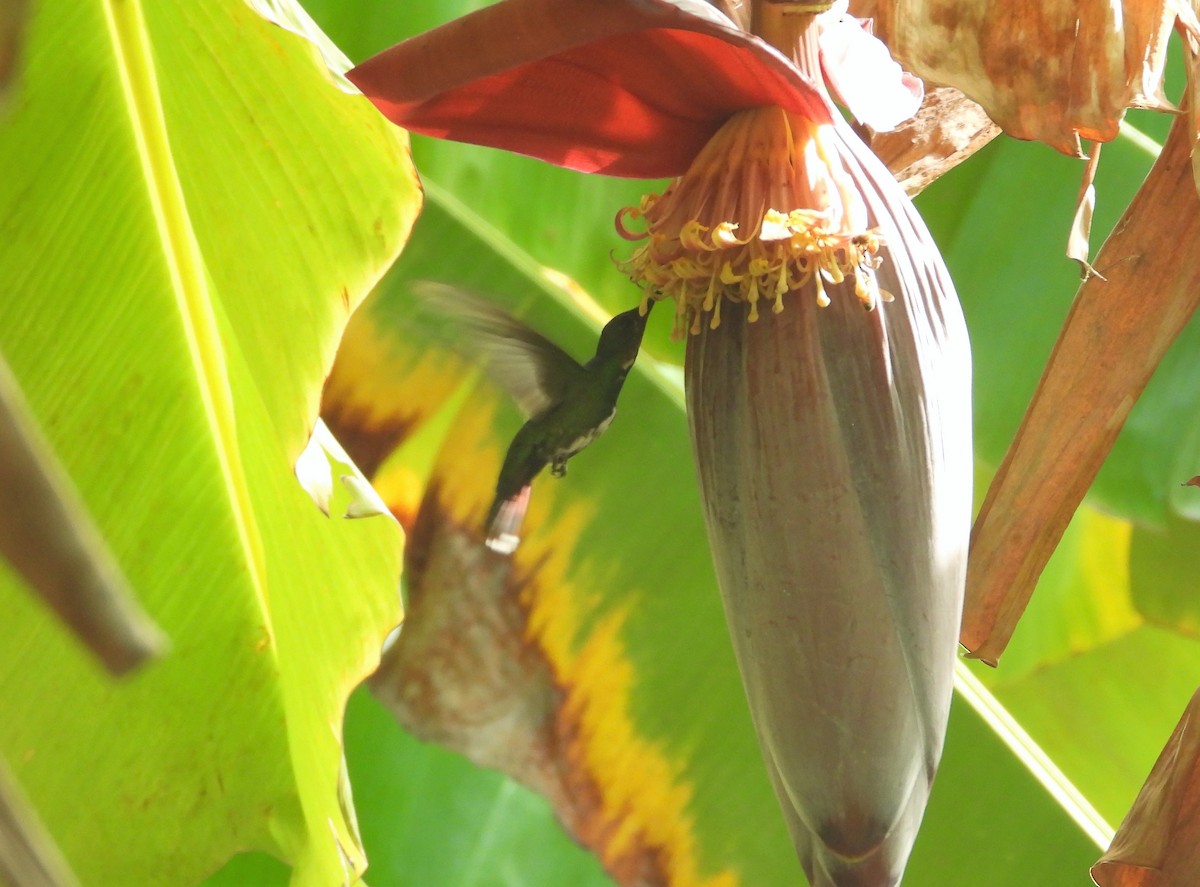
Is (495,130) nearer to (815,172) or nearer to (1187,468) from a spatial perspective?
(815,172)

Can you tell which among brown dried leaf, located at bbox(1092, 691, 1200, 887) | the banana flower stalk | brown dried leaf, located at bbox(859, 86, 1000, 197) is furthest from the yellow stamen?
brown dried leaf, located at bbox(1092, 691, 1200, 887)

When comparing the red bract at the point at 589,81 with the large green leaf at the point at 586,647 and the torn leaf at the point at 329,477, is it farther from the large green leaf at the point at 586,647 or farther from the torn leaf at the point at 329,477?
the large green leaf at the point at 586,647

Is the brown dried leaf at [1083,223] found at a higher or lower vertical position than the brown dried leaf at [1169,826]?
higher

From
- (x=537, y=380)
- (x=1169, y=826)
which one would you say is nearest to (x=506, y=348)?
(x=537, y=380)

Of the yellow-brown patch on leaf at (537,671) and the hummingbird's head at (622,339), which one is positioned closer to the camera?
the hummingbird's head at (622,339)

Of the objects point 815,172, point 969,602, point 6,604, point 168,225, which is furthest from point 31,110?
point 969,602

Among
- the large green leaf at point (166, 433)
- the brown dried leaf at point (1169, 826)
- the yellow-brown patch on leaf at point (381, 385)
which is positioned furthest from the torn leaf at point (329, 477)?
the brown dried leaf at point (1169, 826)
